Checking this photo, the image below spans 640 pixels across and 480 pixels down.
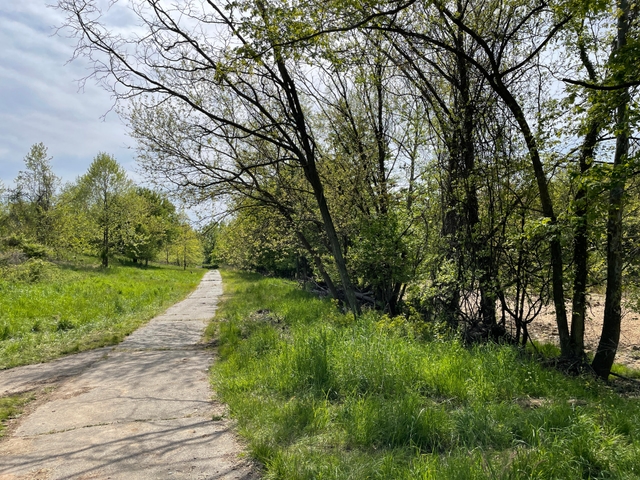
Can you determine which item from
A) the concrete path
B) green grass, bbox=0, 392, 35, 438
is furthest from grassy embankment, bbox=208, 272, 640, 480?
green grass, bbox=0, 392, 35, 438

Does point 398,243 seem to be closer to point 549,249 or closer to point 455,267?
point 455,267

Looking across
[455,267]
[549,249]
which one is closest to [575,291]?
[549,249]

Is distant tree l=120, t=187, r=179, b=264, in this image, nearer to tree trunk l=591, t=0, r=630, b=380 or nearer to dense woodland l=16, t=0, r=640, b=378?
dense woodland l=16, t=0, r=640, b=378

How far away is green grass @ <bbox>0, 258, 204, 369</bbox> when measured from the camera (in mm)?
8500

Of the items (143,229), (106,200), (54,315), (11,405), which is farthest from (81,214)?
(11,405)

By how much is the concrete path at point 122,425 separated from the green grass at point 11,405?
0.74ft

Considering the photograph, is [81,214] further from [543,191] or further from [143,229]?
[543,191]

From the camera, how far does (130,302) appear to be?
585 inches

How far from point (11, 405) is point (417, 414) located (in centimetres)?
508

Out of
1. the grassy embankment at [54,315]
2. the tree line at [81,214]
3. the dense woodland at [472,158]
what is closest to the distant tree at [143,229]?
the tree line at [81,214]

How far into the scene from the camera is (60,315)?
11.2 meters

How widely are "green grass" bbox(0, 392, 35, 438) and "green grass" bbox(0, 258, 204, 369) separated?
7.12 ft

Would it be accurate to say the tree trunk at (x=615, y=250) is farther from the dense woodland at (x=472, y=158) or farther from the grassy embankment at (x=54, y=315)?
the grassy embankment at (x=54, y=315)

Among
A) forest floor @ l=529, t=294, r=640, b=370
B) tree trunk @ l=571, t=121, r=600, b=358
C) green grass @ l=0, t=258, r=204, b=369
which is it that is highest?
tree trunk @ l=571, t=121, r=600, b=358
